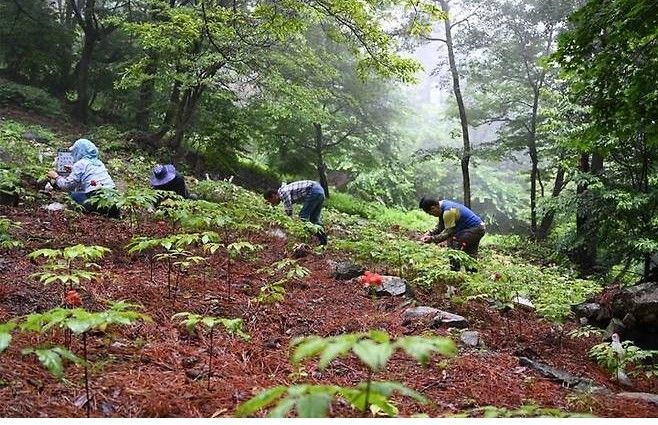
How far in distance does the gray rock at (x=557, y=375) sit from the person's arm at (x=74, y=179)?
5.76 metres

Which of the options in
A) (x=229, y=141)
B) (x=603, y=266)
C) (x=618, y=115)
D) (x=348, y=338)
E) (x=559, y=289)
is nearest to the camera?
(x=348, y=338)

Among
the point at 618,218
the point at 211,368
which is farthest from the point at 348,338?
the point at 618,218

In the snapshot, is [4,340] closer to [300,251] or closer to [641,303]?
[300,251]

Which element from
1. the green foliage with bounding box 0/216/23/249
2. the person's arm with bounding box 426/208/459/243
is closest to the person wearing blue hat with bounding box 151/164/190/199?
the green foliage with bounding box 0/216/23/249

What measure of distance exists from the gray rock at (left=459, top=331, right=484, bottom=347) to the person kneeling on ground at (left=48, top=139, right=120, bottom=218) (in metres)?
4.75

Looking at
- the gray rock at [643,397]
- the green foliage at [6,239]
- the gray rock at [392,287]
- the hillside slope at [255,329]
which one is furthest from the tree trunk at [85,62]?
the gray rock at [643,397]

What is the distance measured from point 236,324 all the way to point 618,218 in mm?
7456

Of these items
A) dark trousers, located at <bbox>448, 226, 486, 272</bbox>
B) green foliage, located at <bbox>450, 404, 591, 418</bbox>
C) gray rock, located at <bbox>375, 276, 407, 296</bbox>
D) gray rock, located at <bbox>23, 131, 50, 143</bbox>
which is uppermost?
gray rock, located at <bbox>23, 131, 50, 143</bbox>

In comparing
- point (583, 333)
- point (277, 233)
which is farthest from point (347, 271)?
point (583, 333)

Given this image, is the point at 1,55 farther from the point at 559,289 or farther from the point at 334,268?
the point at 559,289

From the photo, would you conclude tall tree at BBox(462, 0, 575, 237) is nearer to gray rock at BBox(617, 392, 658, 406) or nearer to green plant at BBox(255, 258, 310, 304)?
green plant at BBox(255, 258, 310, 304)

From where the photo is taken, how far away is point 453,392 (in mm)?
2781

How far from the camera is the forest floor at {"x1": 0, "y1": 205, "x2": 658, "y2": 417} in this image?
2.28 meters

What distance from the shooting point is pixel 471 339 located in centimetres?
381
